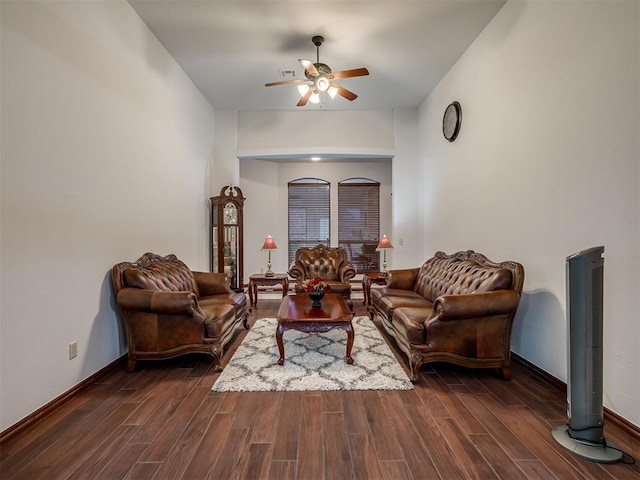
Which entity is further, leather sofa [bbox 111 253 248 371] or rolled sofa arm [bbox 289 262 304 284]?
rolled sofa arm [bbox 289 262 304 284]

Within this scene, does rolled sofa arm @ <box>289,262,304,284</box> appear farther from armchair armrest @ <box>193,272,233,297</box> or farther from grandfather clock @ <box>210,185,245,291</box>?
armchair armrest @ <box>193,272,233,297</box>

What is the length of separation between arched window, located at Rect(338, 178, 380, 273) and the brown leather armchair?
2083mm

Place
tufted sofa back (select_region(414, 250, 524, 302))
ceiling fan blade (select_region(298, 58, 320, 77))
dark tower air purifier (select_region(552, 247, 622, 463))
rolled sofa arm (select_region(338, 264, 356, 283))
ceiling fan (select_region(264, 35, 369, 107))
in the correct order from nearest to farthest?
dark tower air purifier (select_region(552, 247, 622, 463)) → tufted sofa back (select_region(414, 250, 524, 302)) → ceiling fan blade (select_region(298, 58, 320, 77)) → ceiling fan (select_region(264, 35, 369, 107)) → rolled sofa arm (select_region(338, 264, 356, 283))

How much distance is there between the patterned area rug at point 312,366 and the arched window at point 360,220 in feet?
13.0

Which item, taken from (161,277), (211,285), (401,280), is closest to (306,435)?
(161,277)

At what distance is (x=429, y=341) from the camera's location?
106 inches

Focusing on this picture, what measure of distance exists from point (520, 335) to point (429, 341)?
3.57 feet

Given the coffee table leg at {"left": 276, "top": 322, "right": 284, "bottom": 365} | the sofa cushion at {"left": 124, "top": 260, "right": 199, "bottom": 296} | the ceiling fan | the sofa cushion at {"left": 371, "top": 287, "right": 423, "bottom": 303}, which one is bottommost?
the coffee table leg at {"left": 276, "top": 322, "right": 284, "bottom": 365}

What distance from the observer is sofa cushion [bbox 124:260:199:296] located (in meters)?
2.91

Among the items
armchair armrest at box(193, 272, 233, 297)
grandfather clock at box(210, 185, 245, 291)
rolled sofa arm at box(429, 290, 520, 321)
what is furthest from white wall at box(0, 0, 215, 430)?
rolled sofa arm at box(429, 290, 520, 321)

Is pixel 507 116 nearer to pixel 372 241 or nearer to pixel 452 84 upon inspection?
pixel 452 84

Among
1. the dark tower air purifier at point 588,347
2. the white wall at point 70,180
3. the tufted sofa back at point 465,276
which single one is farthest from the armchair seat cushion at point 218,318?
the dark tower air purifier at point 588,347

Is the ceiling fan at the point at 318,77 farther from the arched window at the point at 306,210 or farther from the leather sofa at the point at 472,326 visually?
the arched window at the point at 306,210

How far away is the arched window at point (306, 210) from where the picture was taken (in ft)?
25.0
